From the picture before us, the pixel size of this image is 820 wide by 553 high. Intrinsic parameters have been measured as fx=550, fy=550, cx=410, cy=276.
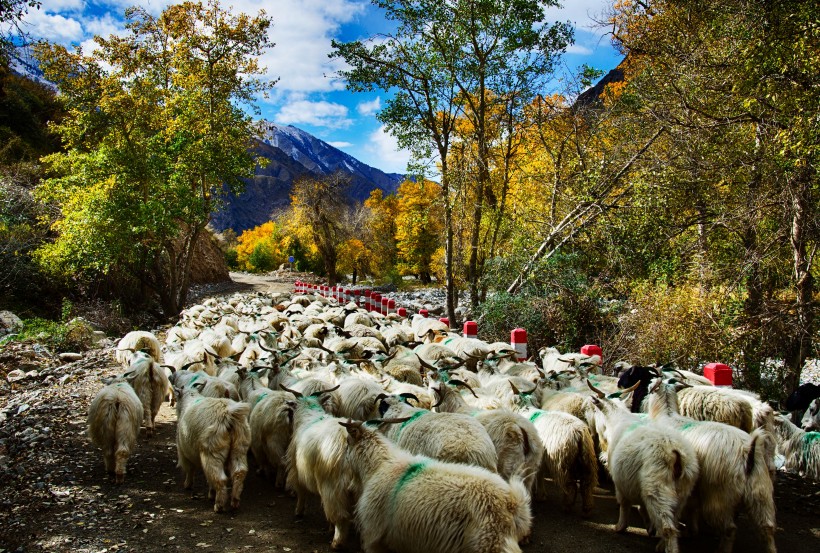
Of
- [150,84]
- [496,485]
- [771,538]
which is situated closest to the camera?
[496,485]

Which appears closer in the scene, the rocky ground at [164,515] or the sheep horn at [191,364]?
the rocky ground at [164,515]

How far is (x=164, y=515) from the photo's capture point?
454 centimetres

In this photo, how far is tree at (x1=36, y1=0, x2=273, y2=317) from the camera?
15570 mm

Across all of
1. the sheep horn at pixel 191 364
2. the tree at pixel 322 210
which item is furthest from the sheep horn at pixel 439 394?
the tree at pixel 322 210

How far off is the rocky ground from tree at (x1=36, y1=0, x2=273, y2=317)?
1050cm

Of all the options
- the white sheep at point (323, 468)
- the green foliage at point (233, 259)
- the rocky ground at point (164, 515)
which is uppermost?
the green foliage at point (233, 259)

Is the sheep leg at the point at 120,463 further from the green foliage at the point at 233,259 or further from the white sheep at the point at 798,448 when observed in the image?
the green foliage at the point at 233,259

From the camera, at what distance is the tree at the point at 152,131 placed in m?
15.6

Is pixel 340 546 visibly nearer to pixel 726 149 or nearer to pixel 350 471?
pixel 350 471

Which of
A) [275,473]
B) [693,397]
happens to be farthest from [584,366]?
[275,473]

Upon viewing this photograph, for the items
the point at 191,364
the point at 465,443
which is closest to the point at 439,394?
the point at 465,443

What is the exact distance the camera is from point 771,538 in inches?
148

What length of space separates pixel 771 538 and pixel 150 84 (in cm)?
1874

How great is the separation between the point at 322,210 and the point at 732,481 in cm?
2914
